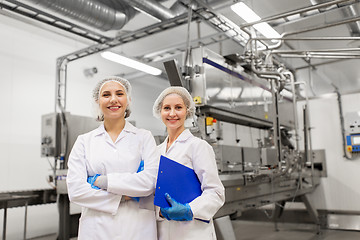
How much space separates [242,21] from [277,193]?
2.24 meters

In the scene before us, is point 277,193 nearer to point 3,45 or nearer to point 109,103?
point 109,103

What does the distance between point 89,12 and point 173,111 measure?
120 inches

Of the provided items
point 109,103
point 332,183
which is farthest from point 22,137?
point 332,183

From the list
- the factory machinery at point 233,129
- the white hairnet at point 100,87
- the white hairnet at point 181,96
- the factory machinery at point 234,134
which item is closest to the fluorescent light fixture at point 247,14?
Result: the factory machinery at point 233,129

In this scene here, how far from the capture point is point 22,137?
5.17 m

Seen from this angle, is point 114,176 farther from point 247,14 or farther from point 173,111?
point 247,14

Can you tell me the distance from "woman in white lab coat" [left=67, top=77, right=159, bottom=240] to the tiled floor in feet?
11.8

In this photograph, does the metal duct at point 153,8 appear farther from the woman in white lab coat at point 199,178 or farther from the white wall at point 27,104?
the woman in white lab coat at point 199,178

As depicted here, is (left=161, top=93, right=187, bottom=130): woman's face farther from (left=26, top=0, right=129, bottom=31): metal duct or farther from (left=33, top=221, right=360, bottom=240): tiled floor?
(left=33, top=221, right=360, bottom=240): tiled floor

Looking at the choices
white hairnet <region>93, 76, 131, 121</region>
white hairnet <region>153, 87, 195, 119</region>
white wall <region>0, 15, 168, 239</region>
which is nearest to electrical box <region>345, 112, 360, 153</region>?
white wall <region>0, 15, 168, 239</region>

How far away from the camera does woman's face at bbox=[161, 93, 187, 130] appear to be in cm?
146

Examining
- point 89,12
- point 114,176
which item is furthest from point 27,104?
point 114,176

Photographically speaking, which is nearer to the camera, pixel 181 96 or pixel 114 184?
pixel 114 184

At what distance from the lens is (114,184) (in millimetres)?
1254
